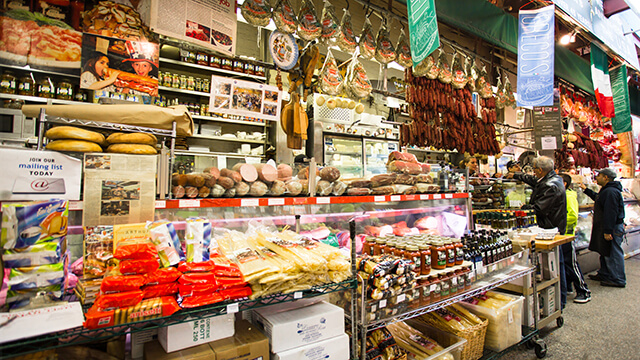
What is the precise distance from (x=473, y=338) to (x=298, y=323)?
1.70 meters

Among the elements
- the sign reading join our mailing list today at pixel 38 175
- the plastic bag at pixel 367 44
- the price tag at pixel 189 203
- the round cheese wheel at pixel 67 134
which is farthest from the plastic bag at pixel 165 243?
the plastic bag at pixel 367 44

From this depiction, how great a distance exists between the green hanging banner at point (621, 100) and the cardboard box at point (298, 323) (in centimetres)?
865

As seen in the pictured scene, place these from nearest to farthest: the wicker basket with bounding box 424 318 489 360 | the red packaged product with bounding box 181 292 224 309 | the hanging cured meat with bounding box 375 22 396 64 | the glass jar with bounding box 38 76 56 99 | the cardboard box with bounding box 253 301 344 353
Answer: the red packaged product with bounding box 181 292 224 309 → the cardboard box with bounding box 253 301 344 353 → the wicker basket with bounding box 424 318 489 360 → the hanging cured meat with bounding box 375 22 396 64 → the glass jar with bounding box 38 76 56 99

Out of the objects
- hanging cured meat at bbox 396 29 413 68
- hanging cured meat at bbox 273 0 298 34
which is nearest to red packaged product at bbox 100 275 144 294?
hanging cured meat at bbox 273 0 298 34

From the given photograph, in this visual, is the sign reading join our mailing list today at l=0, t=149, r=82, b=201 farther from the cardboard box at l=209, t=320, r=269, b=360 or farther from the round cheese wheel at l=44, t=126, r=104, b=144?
the cardboard box at l=209, t=320, r=269, b=360

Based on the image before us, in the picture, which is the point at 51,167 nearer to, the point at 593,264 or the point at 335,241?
the point at 335,241

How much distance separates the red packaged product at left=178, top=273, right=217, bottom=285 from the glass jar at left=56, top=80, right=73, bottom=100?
446cm

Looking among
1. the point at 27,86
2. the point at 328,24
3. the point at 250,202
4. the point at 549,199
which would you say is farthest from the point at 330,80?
the point at 27,86

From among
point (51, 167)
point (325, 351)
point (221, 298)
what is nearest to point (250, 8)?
point (51, 167)

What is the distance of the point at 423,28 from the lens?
312 centimetres

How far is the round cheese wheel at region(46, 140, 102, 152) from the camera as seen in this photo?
1.58m

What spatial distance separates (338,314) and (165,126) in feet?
5.02

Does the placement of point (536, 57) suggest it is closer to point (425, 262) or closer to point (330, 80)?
point (330, 80)

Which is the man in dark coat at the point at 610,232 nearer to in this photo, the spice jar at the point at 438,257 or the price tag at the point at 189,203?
the spice jar at the point at 438,257
